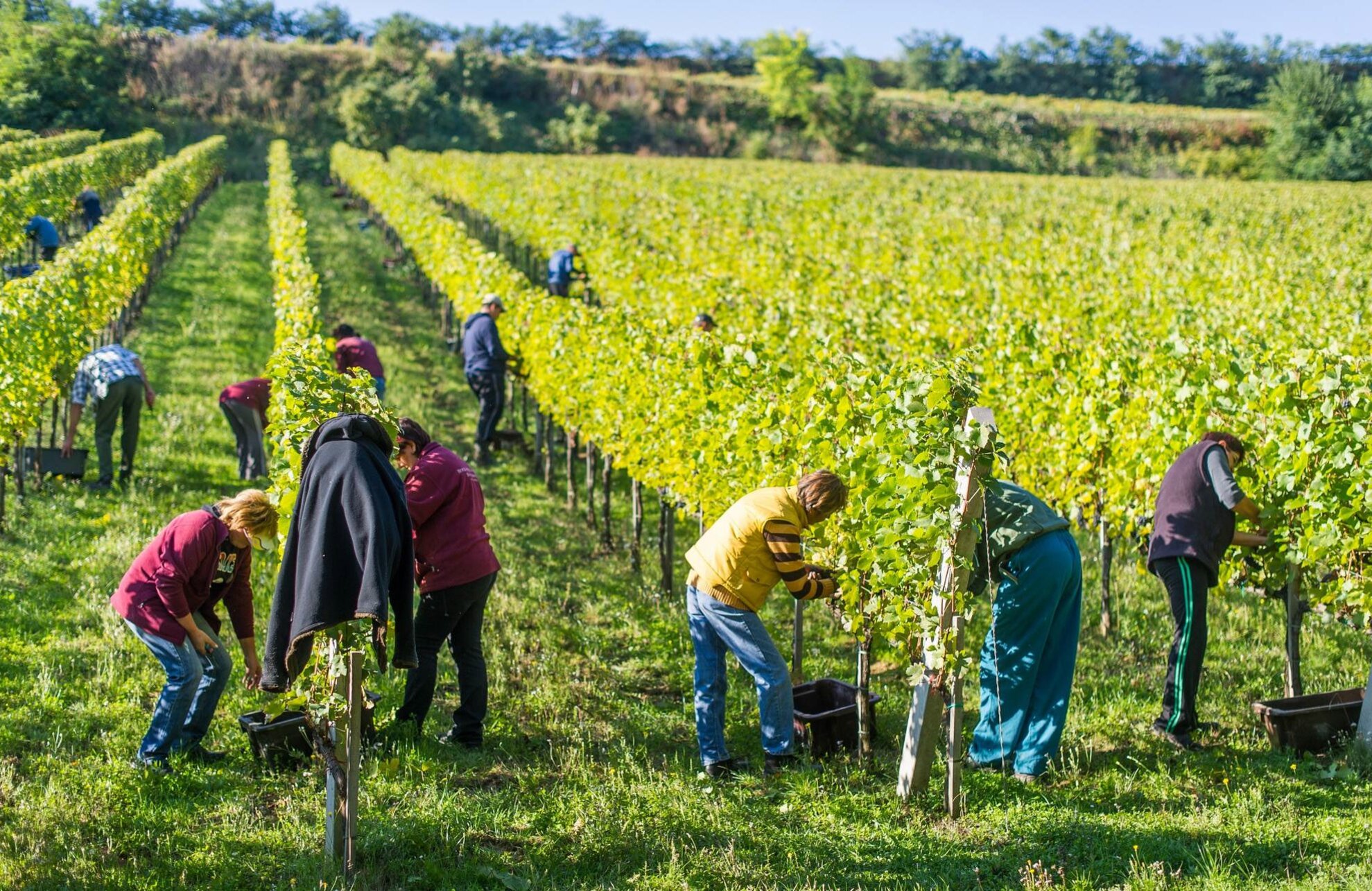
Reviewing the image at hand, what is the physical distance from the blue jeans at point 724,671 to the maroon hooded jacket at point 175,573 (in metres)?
2.09

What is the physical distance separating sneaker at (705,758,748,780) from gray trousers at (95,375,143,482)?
247 inches

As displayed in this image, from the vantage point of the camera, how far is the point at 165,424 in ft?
37.5

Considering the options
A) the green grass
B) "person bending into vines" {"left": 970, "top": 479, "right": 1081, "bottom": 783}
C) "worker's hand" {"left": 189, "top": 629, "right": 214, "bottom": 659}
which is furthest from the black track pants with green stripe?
"worker's hand" {"left": 189, "top": 629, "right": 214, "bottom": 659}

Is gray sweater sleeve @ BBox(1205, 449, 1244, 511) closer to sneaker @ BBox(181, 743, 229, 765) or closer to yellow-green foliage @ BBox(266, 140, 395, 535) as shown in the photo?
yellow-green foliage @ BBox(266, 140, 395, 535)

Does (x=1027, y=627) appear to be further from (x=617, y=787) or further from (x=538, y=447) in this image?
(x=538, y=447)

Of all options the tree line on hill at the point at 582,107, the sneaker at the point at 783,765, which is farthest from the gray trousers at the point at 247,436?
the tree line on hill at the point at 582,107

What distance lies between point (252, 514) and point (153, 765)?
1191 mm

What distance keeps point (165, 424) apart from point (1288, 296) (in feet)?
39.0

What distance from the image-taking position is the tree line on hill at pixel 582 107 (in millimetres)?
45062

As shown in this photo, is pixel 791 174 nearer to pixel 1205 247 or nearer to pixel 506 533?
pixel 1205 247

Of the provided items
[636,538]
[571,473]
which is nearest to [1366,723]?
[636,538]

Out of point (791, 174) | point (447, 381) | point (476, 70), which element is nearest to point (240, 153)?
point (476, 70)

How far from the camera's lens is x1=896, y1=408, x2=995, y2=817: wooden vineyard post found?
4.83 m

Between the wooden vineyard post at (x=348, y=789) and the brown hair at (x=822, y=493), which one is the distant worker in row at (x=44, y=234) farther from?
the brown hair at (x=822, y=493)
